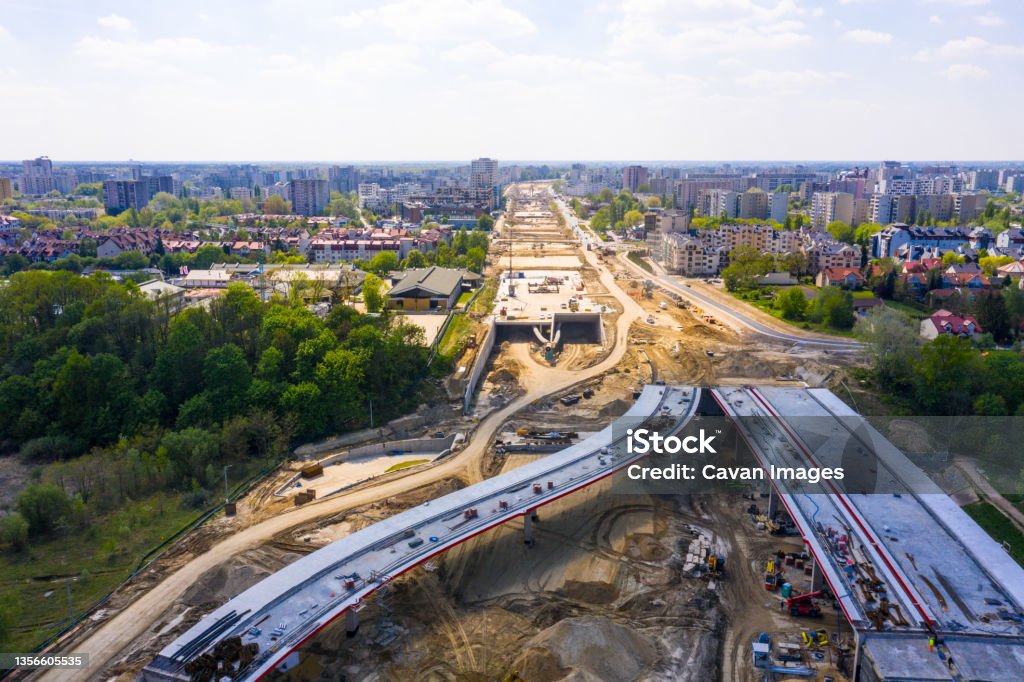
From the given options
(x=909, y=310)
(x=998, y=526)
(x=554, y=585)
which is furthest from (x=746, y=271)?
(x=554, y=585)

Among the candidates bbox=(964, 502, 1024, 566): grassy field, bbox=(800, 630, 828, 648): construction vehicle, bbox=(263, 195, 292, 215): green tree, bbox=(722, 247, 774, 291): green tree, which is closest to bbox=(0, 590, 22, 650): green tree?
bbox=(800, 630, 828, 648): construction vehicle

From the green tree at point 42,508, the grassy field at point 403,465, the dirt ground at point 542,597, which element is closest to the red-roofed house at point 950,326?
the dirt ground at point 542,597

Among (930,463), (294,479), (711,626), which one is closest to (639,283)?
(930,463)

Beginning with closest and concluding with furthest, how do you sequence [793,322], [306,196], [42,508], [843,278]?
[42,508]
[793,322]
[843,278]
[306,196]

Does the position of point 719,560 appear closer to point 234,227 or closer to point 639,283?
point 639,283

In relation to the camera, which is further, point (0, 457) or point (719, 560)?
point (0, 457)

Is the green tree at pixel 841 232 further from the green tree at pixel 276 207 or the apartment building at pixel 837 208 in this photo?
the green tree at pixel 276 207

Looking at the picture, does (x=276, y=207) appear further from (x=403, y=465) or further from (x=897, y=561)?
(x=897, y=561)
